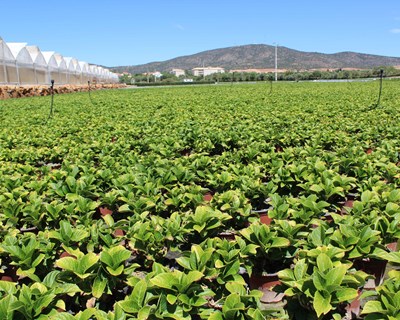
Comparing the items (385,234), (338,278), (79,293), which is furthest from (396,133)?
(79,293)

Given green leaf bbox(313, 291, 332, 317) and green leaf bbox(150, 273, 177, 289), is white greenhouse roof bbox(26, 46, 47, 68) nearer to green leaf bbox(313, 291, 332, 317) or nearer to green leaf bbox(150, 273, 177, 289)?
green leaf bbox(150, 273, 177, 289)

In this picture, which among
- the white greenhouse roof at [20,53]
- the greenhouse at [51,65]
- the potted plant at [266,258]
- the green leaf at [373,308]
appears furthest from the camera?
the greenhouse at [51,65]

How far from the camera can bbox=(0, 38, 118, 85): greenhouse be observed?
98.9 ft

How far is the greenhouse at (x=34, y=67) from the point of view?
30142 millimetres

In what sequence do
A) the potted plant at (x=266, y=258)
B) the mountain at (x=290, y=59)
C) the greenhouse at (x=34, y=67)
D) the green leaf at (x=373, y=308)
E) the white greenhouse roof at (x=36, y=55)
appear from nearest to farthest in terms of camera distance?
1. the green leaf at (x=373, y=308)
2. the potted plant at (x=266, y=258)
3. the greenhouse at (x=34, y=67)
4. the white greenhouse roof at (x=36, y=55)
5. the mountain at (x=290, y=59)

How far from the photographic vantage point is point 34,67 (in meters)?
35.9

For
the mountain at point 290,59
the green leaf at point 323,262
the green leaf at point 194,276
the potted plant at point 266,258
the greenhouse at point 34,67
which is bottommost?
the potted plant at point 266,258

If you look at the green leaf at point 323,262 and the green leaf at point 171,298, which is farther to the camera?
the green leaf at point 323,262

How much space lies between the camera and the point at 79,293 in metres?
2.33

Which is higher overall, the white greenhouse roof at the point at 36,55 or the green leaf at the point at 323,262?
the white greenhouse roof at the point at 36,55

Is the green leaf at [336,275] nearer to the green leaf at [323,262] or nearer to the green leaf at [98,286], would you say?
the green leaf at [323,262]

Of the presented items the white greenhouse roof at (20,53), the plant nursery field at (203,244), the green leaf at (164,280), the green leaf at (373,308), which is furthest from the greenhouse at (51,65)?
the green leaf at (373,308)

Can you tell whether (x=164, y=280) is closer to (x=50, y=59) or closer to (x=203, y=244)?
(x=203, y=244)

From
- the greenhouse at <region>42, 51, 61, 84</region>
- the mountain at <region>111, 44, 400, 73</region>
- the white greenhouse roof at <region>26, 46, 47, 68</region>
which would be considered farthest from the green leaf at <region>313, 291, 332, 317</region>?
the mountain at <region>111, 44, 400, 73</region>
